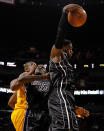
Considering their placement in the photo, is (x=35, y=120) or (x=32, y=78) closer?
(x=32, y=78)

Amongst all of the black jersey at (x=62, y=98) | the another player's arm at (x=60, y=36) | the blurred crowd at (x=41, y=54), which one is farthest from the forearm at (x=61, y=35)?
the blurred crowd at (x=41, y=54)

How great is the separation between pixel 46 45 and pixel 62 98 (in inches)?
322

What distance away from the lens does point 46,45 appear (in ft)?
34.8

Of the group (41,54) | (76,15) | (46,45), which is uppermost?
(46,45)

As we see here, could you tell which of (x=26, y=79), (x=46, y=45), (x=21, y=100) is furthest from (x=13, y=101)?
(x=46, y=45)

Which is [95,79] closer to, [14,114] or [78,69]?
[78,69]

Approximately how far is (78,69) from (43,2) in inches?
114

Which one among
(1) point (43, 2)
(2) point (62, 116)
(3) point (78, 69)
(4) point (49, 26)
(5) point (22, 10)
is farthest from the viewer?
(4) point (49, 26)

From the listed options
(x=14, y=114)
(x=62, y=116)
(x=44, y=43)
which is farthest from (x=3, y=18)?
(x=62, y=116)

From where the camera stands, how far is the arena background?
26.2 ft

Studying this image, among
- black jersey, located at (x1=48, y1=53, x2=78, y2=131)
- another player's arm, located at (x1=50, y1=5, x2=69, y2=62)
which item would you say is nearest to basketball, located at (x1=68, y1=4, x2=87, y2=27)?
another player's arm, located at (x1=50, y1=5, x2=69, y2=62)

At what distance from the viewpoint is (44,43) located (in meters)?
10.7

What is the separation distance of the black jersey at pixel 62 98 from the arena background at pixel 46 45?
3.49 metres

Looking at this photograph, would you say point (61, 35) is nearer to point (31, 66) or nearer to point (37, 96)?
point (37, 96)
